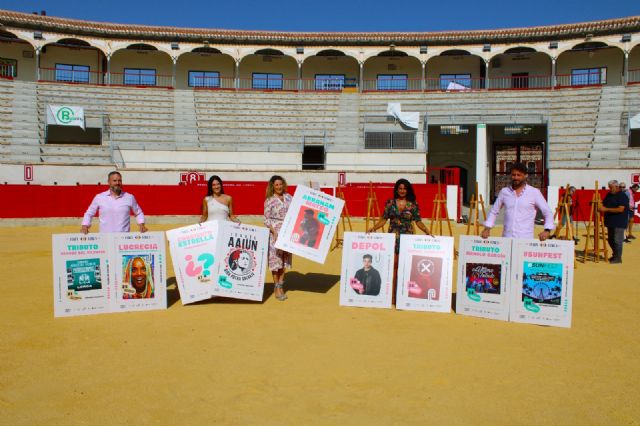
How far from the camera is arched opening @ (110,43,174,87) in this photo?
30734 millimetres

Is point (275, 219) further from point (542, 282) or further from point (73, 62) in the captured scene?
point (73, 62)

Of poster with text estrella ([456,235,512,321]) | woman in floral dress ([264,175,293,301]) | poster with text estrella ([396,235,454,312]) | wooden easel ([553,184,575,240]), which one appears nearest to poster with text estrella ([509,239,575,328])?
poster with text estrella ([456,235,512,321])

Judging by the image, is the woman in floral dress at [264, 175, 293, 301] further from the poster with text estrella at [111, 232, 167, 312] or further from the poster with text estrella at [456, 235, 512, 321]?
the poster with text estrella at [456, 235, 512, 321]

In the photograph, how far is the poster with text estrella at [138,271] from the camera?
249 inches

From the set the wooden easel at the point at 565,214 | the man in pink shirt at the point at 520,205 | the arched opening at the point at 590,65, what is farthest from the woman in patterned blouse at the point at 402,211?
the arched opening at the point at 590,65

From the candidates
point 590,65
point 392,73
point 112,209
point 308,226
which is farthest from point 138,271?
point 590,65

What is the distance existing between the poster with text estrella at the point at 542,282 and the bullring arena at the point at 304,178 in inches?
8.2

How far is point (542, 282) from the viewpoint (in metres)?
5.87

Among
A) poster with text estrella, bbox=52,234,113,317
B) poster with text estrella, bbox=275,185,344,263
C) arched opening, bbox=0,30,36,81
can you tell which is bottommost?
poster with text estrella, bbox=52,234,113,317

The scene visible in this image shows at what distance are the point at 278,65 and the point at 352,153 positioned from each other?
9.79m

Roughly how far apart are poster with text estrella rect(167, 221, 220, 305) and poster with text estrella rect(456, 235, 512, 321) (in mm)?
3131

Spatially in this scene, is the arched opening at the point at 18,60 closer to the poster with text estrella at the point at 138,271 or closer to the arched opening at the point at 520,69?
the arched opening at the point at 520,69

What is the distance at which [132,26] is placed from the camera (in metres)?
29.2

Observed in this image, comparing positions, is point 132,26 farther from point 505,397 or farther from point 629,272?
point 505,397
